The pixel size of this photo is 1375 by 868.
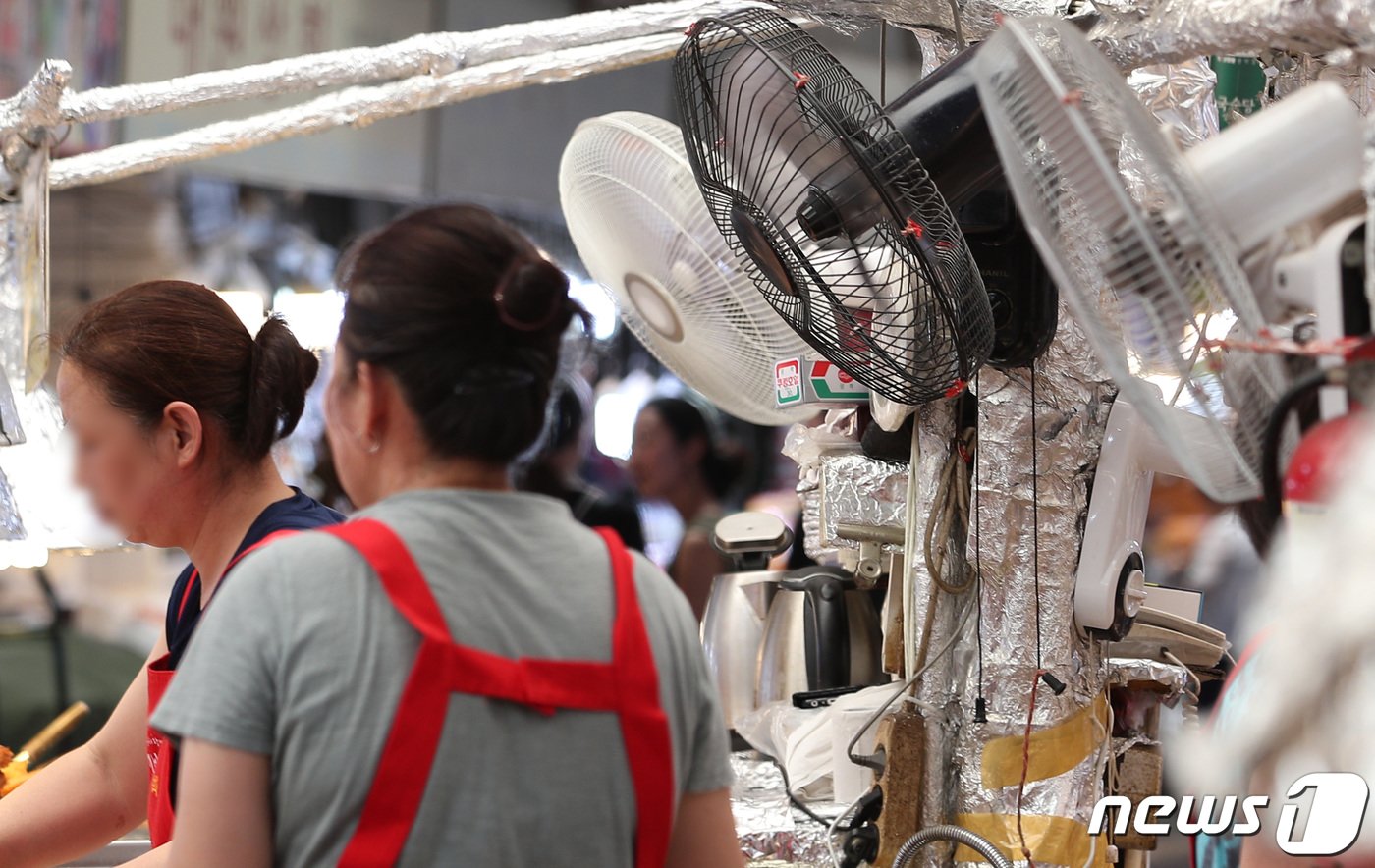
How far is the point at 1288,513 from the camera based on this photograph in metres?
1.02

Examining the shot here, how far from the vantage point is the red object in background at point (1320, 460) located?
0.98 metres

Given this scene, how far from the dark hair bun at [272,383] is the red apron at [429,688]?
55 cm

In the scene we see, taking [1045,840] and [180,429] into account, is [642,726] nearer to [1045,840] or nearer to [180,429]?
[180,429]

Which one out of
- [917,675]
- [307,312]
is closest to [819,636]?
[917,675]

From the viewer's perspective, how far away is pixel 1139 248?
107cm

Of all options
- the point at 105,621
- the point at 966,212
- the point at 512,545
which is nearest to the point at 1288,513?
the point at 512,545

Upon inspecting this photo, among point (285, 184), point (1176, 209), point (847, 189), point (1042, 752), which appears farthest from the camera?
point (285, 184)

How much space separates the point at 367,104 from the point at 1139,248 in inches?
59.6

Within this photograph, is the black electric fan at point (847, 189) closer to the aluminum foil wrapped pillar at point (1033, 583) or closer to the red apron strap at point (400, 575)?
the aluminum foil wrapped pillar at point (1033, 583)

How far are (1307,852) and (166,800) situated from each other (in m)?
1.02

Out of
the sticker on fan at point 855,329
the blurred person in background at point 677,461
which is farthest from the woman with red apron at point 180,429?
the blurred person in background at point 677,461

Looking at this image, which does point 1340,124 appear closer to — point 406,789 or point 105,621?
point 406,789

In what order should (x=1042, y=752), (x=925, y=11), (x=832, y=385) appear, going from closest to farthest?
(x=925, y=11) < (x=1042, y=752) < (x=832, y=385)

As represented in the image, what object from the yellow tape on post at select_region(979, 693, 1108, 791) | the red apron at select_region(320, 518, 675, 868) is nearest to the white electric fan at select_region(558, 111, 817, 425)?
the yellow tape on post at select_region(979, 693, 1108, 791)
